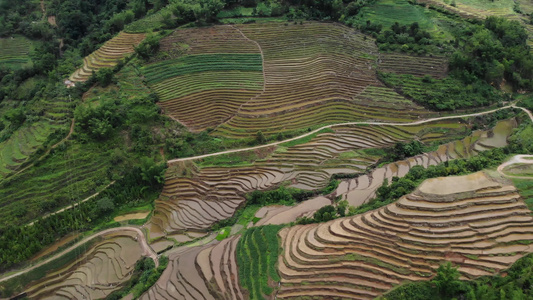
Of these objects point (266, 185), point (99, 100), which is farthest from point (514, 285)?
point (99, 100)

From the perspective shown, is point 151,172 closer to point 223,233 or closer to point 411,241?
point 223,233

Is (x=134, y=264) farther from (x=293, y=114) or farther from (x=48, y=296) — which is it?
(x=293, y=114)

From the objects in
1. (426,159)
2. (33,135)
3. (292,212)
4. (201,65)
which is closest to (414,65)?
(426,159)

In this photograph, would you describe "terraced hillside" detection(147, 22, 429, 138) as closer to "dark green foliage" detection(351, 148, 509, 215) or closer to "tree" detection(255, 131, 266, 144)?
"tree" detection(255, 131, 266, 144)

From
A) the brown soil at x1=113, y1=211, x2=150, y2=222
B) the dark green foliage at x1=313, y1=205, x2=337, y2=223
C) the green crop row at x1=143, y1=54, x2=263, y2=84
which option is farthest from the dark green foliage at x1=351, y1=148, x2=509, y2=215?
the green crop row at x1=143, y1=54, x2=263, y2=84

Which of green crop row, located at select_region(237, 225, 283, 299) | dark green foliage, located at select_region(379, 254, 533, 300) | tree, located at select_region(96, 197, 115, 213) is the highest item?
dark green foliage, located at select_region(379, 254, 533, 300)
